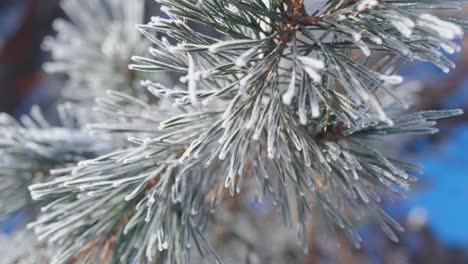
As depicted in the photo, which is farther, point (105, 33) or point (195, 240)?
point (105, 33)

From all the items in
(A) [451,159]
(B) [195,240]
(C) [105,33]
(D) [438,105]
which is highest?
(C) [105,33]

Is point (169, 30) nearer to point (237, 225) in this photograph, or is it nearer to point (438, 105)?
point (237, 225)

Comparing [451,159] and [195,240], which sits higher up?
[195,240]

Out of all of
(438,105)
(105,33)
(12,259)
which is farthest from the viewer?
(438,105)

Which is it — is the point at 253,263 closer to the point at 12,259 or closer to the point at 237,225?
the point at 237,225

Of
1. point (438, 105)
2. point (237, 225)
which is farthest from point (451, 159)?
point (237, 225)

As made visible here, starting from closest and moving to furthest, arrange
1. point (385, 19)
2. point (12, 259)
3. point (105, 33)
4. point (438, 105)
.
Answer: point (385, 19) → point (12, 259) → point (105, 33) → point (438, 105)
